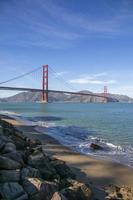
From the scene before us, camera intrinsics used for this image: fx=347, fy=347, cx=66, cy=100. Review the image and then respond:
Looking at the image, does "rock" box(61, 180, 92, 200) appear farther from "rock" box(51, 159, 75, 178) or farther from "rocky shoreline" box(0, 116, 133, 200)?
"rock" box(51, 159, 75, 178)

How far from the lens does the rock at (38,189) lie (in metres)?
4.79

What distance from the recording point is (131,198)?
603cm

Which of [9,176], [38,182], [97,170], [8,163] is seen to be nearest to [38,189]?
[38,182]

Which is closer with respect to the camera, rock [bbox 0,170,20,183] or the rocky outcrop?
the rocky outcrop

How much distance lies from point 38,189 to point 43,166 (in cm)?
149

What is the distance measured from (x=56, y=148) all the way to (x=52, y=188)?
6.68 m

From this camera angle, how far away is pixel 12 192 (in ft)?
15.4

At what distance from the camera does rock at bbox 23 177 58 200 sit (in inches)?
189

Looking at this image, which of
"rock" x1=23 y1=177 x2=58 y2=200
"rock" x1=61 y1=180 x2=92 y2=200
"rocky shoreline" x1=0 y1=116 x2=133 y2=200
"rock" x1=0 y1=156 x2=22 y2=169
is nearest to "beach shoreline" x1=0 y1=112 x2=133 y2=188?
"rocky shoreline" x1=0 y1=116 x2=133 y2=200

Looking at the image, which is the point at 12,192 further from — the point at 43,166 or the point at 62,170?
the point at 62,170

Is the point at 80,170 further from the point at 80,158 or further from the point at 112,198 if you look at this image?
the point at 112,198

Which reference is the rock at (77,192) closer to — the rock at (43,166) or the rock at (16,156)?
the rock at (43,166)

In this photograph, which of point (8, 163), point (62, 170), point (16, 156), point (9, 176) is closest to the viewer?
point (9, 176)

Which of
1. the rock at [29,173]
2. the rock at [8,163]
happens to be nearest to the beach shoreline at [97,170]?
the rock at [29,173]
